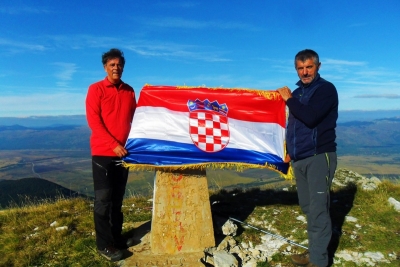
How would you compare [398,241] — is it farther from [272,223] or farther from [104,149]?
[104,149]

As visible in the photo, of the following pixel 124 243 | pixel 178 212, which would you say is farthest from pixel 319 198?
pixel 124 243

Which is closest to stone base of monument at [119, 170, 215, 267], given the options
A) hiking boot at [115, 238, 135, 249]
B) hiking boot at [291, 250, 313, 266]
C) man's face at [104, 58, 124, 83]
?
hiking boot at [115, 238, 135, 249]

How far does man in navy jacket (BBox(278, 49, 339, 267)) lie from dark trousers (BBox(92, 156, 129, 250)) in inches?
110

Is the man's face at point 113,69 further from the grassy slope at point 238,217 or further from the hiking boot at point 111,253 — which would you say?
the grassy slope at point 238,217

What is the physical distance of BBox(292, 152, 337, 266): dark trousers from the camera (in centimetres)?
434

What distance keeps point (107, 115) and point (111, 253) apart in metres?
2.22

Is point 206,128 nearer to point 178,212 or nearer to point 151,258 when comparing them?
point 178,212

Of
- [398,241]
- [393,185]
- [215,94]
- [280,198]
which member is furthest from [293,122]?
[393,185]

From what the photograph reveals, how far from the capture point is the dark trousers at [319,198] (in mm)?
4344

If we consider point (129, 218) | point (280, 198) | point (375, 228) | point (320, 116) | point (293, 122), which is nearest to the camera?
point (320, 116)

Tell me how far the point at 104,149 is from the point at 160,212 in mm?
1456

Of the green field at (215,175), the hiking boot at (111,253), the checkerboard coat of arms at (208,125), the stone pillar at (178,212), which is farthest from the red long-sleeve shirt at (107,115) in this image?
the green field at (215,175)

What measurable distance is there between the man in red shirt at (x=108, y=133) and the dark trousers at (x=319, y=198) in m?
2.76

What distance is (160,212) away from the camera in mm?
5348
